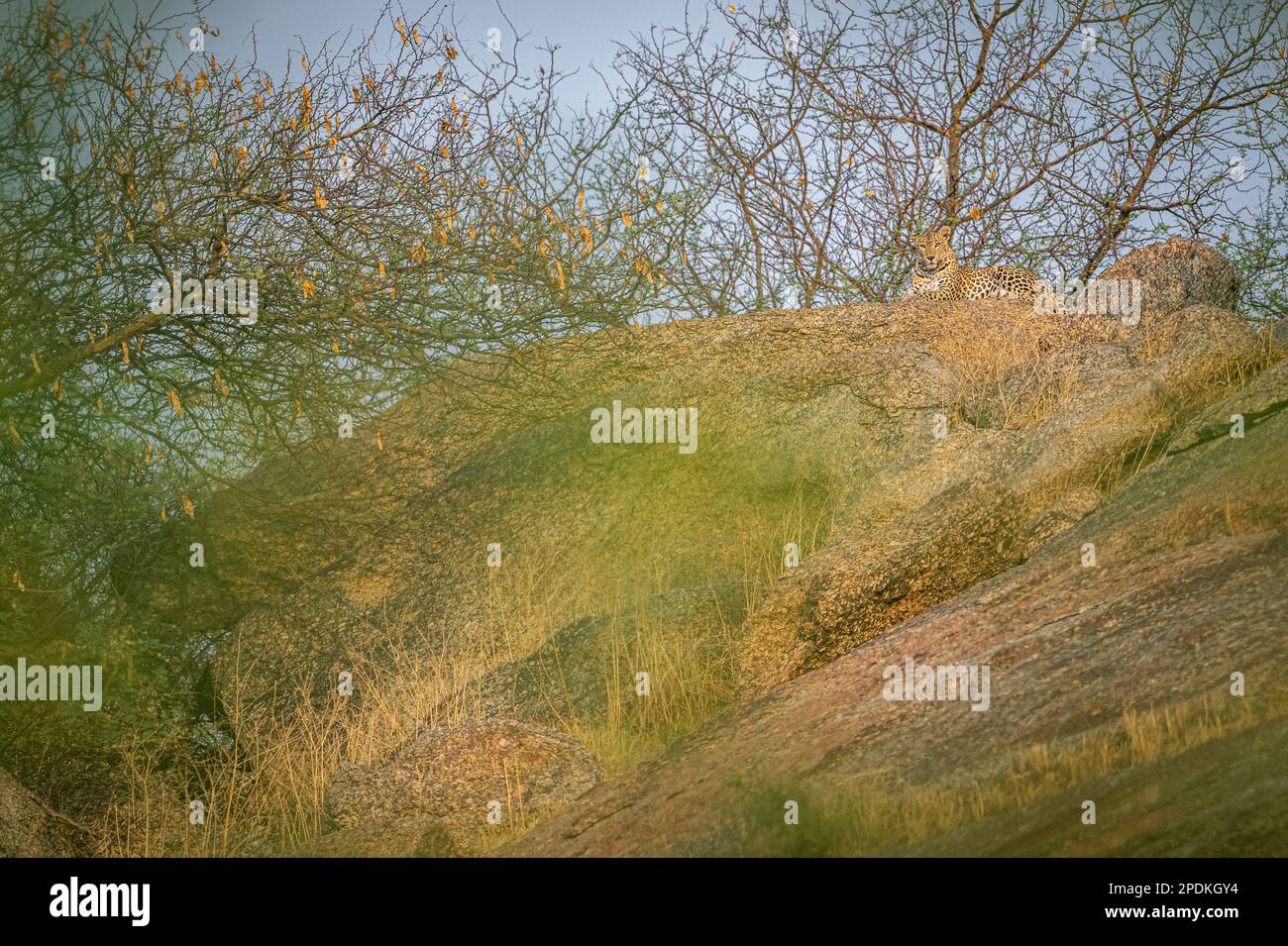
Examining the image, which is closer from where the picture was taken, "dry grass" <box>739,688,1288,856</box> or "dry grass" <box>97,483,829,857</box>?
"dry grass" <box>739,688,1288,856</box>

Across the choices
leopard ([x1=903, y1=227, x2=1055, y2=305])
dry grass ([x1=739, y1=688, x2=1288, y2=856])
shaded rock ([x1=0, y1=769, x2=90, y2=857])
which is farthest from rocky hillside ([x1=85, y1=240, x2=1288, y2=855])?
shaded rock ([x1=0, y1=769, x2=90, y2=857])

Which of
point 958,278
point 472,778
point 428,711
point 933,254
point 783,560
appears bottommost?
point 472,778

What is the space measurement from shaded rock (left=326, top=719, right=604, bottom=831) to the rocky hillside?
6 centimetres

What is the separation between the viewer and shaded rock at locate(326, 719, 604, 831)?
8.31 meters

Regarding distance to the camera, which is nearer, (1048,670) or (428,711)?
(1048,670)

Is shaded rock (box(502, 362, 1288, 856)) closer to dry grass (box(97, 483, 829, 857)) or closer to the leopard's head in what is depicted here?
dry grass (box(97, 483, 829, 857))

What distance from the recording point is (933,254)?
632 inches

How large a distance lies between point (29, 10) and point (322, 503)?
4.41 meters

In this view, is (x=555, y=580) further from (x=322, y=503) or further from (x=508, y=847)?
(x=508, y=847)

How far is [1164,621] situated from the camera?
22.3ft

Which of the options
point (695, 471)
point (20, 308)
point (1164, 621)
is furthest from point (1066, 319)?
point (20, 308)

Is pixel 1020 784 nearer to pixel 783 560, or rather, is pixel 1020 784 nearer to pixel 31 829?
pixel 783 560

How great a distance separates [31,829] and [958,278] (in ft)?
36.8

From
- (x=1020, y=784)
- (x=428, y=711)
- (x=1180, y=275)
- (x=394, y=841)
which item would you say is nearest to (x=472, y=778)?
(x=394, y=841)
